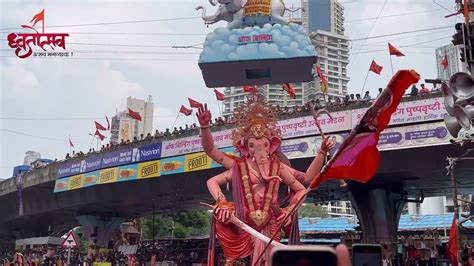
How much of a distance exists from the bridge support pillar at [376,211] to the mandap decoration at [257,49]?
7.73 meters

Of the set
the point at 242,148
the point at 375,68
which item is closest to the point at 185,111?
the point at 375,68

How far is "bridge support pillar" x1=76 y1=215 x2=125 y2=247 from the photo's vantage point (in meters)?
35.8

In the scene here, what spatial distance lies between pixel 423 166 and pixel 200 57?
8964 millimetres

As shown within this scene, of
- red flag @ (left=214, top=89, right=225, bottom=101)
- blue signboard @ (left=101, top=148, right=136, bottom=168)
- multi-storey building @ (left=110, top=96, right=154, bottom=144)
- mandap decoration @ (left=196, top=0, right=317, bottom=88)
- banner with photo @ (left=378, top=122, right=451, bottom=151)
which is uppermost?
multi-storey building @ (left=110, top=96, right=154, bottom=144)

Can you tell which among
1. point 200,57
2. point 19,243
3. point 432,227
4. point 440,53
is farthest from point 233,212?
point 19,243

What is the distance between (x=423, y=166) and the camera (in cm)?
1870

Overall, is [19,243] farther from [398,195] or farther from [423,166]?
[423,166]

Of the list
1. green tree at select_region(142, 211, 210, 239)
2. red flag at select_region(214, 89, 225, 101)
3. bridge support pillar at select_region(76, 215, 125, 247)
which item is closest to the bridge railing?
red flag at select_region(214, 89, 225, 101)

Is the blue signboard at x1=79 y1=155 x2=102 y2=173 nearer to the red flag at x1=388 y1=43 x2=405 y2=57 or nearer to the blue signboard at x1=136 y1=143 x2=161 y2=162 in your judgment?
the blue signboard at x1=136 y1=143 x2=161 y2=162

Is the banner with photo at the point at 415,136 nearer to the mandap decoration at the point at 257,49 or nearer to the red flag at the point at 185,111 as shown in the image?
the mandap decoration at the point at 257,49

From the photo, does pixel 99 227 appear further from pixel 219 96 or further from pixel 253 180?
pixel 253 180

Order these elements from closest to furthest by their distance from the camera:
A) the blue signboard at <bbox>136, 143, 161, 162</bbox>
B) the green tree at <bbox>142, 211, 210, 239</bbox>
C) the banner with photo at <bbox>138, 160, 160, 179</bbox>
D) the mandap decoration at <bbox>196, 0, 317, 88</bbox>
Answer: the mandap decoration at <bbox>196, 0, 317, 88</bbox>
the banner with photo at <bbox>138, 160, 160, 179</bbox>
the blue signboard at <bbox>136, 143, 161, 162</bbox>
the green tree at <bbox>142, 211, 210, 239</bbox>

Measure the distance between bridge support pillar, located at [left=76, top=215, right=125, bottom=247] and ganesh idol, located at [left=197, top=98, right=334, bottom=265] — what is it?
27.5m

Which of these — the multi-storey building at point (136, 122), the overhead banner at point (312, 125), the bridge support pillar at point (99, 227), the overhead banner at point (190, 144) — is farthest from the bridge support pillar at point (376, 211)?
the multi-storey building at point (136, 122)
